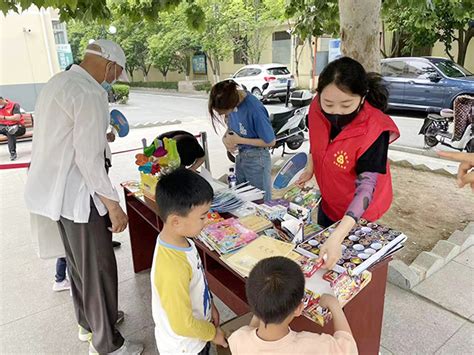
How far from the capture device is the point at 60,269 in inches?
110

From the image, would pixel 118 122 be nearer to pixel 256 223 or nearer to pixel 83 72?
pixel 83 72

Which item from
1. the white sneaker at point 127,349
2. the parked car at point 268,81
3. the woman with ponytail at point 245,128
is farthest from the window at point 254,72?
the white sneaker at point 127,349

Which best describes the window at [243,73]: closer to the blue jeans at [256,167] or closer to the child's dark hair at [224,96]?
the blue jeans at [256,167]

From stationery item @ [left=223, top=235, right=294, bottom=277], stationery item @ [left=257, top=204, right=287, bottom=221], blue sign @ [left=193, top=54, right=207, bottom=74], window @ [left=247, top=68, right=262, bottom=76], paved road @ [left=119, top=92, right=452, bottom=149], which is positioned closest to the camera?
stationery item @ [left=223, top=235, right=294, bottom=277]

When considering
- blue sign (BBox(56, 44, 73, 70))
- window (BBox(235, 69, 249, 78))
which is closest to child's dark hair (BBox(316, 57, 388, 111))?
window (BBox(235, 69, 249, 78))

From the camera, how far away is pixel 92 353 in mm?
2072

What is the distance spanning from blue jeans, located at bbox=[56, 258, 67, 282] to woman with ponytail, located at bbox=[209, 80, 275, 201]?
1.50m

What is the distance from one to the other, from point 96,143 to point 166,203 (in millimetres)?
590

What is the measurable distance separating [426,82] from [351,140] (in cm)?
890

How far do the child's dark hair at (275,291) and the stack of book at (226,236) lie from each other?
0.50m

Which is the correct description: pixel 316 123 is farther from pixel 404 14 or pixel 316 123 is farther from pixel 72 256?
pixel 404 14

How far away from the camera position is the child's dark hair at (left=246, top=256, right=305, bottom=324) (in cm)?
102

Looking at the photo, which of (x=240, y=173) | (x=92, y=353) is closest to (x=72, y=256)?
(x=92, y=353)

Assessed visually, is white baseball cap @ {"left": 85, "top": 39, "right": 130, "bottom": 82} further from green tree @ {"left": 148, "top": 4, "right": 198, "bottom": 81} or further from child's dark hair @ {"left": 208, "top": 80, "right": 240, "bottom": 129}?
green tree @ {"left": 148, "top": 4, "right": 198, "bottom": 81}
